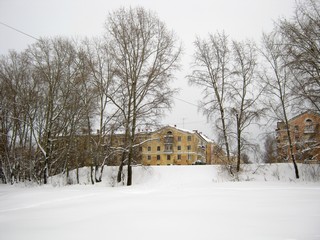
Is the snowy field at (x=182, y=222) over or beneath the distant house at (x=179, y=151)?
beneath

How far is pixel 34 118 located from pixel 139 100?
541 inches

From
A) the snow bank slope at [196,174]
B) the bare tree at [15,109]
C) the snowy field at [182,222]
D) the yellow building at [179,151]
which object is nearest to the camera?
the snowy field at [182,222]

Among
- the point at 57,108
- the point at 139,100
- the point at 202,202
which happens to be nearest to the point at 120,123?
the point at 139,100

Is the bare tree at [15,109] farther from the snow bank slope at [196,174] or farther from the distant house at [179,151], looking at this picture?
the distant house at [179,151]

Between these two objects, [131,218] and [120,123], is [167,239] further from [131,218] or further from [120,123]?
[120,123]

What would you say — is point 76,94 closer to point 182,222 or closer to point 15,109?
point 15,109

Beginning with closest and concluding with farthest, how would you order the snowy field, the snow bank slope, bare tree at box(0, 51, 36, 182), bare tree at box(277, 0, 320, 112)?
the snowy field, bare tree at box(277, 0, 320, 112), the snow bank slope, bare tree at box(0, 51, 36, 182)

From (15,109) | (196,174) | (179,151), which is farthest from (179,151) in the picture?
(15,109)

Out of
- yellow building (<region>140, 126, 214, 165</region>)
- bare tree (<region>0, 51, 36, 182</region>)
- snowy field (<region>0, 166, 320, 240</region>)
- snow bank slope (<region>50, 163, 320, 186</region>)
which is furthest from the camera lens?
yellow building (<region>140, 126, 214, 165</region>)

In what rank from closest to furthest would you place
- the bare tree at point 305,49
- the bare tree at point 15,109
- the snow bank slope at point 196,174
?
the bare tree at point 305,49 < the snow bank slope at point 196,174 < the bare tree at point 15,109

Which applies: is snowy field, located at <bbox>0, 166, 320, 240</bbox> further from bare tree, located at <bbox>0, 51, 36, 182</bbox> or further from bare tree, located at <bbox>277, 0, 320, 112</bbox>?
bare tree, located at <bbox>0, 51, 36, 182</bbox>

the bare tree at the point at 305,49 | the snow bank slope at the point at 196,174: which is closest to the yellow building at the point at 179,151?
the snow bank slope at the point at 196,174

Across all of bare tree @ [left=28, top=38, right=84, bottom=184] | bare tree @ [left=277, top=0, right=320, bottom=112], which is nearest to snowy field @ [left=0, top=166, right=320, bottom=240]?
bare tree @ [left=277, top=0, right=320, bottom=112]

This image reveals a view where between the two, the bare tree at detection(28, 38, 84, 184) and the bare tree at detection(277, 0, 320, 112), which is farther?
the bare tree at detection(28, 38, 84, 184)
